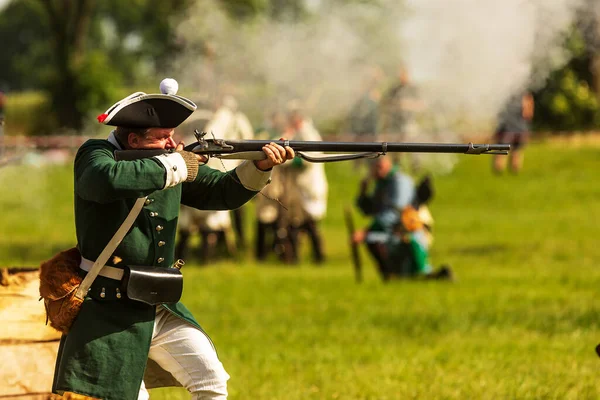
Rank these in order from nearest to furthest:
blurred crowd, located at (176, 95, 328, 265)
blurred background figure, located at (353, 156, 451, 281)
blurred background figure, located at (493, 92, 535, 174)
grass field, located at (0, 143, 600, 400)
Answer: grass field, located at (0, 143, 600, 400) < blurred background figure, located at (353, 156, 451, 281) < blurred crowd, located at (176, 95, 328, 265) < blurred background figure, located at (493, 92, 535, 174)

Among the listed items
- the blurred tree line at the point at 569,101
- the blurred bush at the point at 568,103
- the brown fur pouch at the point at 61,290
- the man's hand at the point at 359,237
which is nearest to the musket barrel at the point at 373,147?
the brown fur pouch at the point at 61,290

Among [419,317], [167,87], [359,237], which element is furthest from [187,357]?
[359,237]

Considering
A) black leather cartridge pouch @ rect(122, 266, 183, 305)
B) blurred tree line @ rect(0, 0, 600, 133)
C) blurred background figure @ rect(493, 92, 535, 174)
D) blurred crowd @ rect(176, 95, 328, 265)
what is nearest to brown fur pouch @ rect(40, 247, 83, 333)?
black leather cartridge pouch @ rect(122, 266, 183, 305)

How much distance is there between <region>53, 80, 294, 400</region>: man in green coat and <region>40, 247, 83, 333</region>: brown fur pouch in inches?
1.7

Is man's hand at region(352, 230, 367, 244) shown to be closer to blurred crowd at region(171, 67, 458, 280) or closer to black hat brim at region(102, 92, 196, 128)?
blurred crowd at region(171, 67, 458, 280)

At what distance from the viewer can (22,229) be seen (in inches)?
784

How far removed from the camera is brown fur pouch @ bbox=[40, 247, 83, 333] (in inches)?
203

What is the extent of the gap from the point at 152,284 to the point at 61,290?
42cm

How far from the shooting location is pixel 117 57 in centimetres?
7056

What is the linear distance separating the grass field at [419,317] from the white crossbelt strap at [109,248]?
7.42 ft

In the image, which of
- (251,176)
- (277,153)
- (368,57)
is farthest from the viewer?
(368,57)

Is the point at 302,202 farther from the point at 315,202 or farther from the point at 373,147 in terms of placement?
the point at 373,147

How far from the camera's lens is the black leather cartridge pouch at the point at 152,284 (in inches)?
202

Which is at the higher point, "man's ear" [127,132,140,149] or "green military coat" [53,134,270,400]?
"man's ear" [127,132,140,149]
